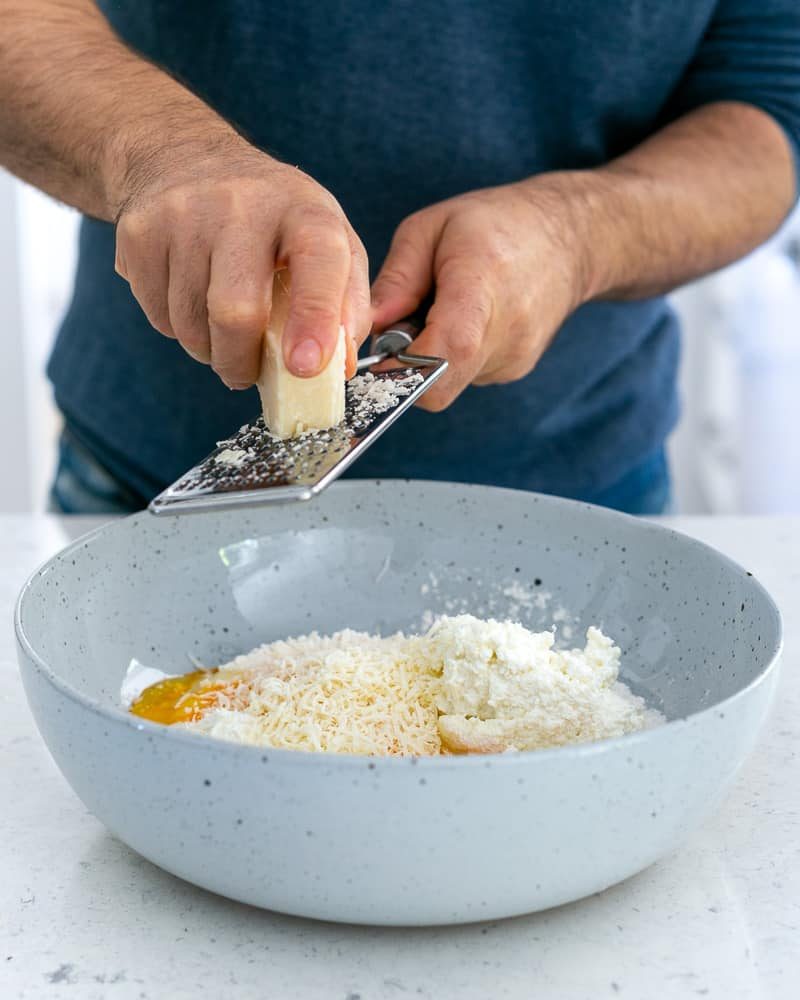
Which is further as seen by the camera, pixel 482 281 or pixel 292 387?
pixel 482 281

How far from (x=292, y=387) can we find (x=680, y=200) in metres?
0.70

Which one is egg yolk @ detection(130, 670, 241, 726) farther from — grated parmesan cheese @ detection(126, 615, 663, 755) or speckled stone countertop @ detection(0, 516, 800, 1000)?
speckled stone countertop @ detection(0, 516, 800, 1000)

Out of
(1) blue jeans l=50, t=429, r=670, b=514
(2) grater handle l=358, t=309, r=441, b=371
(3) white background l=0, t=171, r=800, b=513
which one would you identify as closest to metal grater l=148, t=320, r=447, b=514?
(2) grater handle l=358, t=309, r=441, b=371

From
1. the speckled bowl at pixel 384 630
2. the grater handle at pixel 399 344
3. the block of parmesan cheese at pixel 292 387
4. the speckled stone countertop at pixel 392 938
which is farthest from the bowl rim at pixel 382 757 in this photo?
the grater handle at pixel 399 344

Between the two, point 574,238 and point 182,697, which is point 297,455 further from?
point 574,238

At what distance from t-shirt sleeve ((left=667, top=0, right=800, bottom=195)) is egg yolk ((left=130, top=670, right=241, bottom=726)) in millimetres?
923

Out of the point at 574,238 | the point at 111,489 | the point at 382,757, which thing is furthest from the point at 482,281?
the point at 111,489

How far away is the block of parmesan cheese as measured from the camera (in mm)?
766

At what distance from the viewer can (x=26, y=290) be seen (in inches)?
115

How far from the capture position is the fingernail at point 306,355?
72cm

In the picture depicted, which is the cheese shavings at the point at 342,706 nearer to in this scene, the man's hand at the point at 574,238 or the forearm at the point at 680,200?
the man's hand at the point at 574,238

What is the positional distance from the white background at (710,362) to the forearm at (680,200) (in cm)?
157

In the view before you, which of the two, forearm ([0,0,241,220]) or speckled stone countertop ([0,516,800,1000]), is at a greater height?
forearm ([0,0,241,220])

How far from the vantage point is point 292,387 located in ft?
2.52
